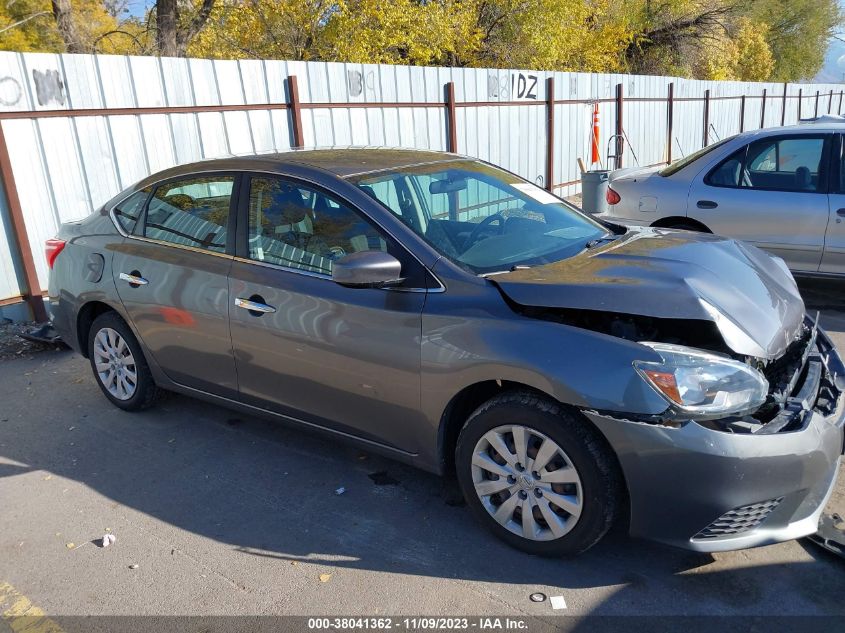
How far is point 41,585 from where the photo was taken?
3.02 meters

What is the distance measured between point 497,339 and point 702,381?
0.80 meters

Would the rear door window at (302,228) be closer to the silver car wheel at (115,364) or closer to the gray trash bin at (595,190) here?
the silver car wheel at (115,364)

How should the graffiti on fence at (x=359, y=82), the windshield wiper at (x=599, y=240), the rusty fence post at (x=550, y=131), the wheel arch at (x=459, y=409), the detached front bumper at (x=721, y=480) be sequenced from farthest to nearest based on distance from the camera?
the rusty fence post at (x=550, y=131) → the graffiti on fence at (x=359, y=82) → the windshield wiper at (x=599, y=240) → the wheel arch at (x=459, y=409) → the detached front bumper at (x=721, y=480)

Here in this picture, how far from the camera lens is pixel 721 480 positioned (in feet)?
8.42

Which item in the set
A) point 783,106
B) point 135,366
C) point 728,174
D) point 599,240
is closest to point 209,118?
point 135,366

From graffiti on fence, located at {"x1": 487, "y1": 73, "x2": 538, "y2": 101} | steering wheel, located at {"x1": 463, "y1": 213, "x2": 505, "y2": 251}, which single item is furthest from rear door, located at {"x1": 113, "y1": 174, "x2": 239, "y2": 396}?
graffiti on fence, located at {"x1": 487, "y1": 73, "x2": 538, "y2": 101}

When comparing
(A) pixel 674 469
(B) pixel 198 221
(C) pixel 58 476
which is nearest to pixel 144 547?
(C) pixel 58 476

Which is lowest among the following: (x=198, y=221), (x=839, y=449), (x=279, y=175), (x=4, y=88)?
(x=839, y=449)

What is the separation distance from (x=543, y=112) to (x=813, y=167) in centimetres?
684

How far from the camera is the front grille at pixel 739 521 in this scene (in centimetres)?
266

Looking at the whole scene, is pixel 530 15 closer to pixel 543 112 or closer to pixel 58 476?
pixel 543 112

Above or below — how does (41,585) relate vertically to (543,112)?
below

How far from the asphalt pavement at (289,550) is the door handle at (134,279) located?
0.96 meters

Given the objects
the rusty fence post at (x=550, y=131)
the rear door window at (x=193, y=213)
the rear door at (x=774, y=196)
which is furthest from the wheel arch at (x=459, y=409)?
the rusty fence post at (x=550, y=131)
